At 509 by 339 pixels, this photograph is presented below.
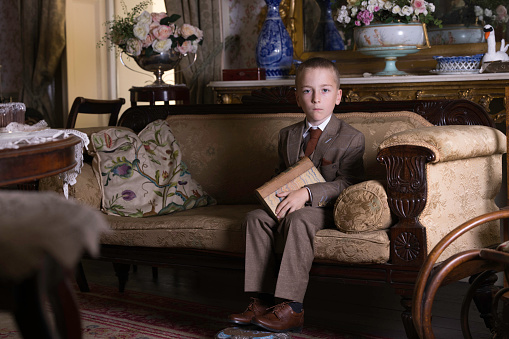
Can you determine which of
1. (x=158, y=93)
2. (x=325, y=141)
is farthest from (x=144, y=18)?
(x=325, y=141)

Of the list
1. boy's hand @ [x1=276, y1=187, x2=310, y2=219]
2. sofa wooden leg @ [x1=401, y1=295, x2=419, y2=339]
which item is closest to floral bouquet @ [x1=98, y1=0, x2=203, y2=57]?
boy's hand @ [x1=276, y1=187, x2=310, y2=219]

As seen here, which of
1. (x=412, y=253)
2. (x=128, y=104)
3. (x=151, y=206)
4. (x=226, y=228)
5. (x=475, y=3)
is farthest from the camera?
(x=128, y=104)

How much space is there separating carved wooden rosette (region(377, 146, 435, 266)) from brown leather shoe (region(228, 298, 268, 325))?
53cm

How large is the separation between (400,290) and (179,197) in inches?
48.0

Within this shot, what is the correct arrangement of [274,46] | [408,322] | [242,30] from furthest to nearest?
[242,30], [274,46], [408,322]

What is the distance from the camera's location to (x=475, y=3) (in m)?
3.68

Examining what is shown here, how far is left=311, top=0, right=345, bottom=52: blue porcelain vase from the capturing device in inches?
164

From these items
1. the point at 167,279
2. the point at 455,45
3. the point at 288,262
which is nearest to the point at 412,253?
the point at 288,262

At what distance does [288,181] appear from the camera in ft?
8.10

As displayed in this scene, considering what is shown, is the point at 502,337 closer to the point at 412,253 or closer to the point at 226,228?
the point at 412,253

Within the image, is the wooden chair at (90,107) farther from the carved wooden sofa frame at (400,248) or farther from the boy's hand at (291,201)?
the boy's hand at (291,201)

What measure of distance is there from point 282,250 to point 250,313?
0.87 feet

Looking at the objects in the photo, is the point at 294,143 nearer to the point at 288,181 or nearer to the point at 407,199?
the point at 288,181

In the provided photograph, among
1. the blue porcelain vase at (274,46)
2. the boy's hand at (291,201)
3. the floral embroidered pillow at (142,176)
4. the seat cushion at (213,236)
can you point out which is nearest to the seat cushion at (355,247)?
the seat cushion at (213,236)
